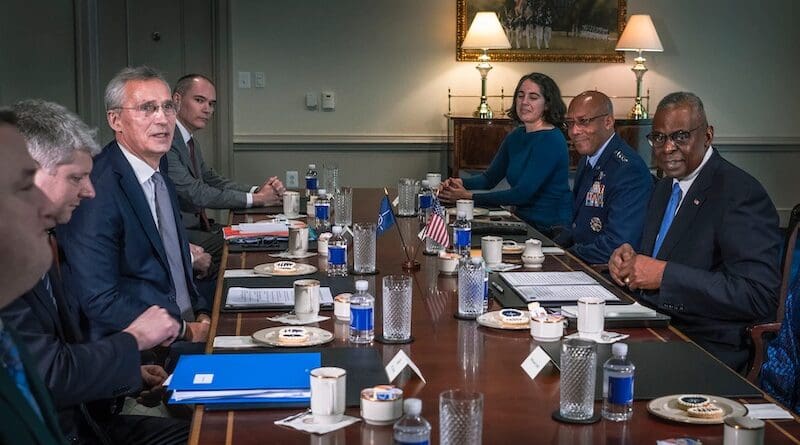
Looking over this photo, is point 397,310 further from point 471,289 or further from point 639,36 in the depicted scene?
point 639,36

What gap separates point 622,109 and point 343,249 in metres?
5.15

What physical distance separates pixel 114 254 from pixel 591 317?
1.47 m

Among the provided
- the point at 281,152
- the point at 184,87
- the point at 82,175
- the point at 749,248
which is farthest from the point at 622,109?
the point at 82,175

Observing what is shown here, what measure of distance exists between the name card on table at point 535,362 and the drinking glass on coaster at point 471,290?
458 mm

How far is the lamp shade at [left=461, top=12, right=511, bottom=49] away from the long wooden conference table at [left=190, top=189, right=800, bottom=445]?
4.56 metres

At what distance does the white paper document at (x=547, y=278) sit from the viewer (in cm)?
329

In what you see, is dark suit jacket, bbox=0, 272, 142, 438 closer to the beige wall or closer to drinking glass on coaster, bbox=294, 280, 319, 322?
drinking glass on coaster, bbox=294, 280, 319, 322

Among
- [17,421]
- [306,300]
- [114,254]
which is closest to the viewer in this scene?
[17,421]

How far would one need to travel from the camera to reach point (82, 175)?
2.82m

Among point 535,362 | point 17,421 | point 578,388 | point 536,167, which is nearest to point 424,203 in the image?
point 536,167

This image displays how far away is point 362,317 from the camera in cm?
258

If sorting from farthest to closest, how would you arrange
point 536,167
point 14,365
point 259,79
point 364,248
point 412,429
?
point 259,79
point 536,167
point 364,248
point 412,429
point 14,365

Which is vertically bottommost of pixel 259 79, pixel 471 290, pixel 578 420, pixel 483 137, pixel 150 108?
pixel 578 420

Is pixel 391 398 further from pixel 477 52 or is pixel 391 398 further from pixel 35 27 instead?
pixel 477 52
